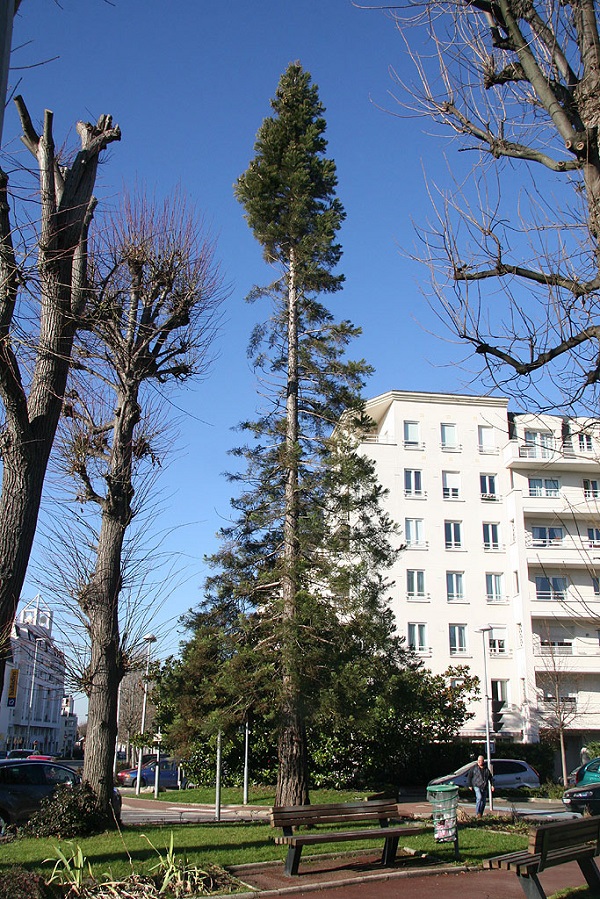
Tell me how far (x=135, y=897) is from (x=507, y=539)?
37.2 metres

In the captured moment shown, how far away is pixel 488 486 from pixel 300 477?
83.2 feet

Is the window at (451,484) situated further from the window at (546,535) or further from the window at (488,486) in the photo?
the window at (546,535)

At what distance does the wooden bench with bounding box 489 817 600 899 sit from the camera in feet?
25.0

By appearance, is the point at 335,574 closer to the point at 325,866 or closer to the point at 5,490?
the point at 325,866

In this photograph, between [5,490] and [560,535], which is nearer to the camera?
[5,490]

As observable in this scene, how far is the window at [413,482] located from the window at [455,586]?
4.54 meters

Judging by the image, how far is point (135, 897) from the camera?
7832 millimetres

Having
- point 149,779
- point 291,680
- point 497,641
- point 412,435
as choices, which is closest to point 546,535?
point 497,641

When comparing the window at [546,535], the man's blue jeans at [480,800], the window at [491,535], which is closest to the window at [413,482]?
the window at [491,535]

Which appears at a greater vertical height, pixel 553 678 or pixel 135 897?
pixel 553 678

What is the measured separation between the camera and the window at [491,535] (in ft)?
140

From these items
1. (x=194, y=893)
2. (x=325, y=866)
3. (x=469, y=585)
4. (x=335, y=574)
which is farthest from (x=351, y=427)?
(x=469, y=585)

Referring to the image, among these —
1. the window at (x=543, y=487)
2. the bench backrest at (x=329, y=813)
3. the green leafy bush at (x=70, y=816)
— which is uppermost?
the window at (x=543, y=487)

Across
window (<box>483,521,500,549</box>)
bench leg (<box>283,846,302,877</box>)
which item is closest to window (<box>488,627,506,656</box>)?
window (<box>483,521,500,549</box>)
